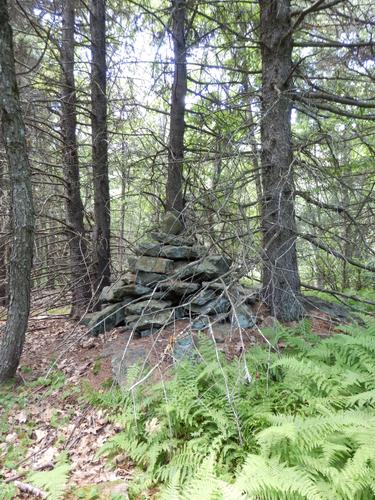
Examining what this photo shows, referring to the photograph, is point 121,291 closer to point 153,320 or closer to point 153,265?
point 153,265

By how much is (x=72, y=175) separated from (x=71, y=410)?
4.36 metres

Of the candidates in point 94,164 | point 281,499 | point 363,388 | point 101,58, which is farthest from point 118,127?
point 281,499

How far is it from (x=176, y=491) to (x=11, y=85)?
4.63 metres

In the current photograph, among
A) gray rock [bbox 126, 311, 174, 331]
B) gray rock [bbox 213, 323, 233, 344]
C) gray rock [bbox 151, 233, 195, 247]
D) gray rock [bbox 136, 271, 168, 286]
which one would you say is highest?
gray rock [bbox 151, 233, 195, 247]

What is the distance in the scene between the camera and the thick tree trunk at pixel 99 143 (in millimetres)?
6105

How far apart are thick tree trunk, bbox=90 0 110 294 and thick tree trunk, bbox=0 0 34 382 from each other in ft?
5.18

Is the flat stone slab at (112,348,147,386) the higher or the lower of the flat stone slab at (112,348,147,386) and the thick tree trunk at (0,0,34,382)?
the lower

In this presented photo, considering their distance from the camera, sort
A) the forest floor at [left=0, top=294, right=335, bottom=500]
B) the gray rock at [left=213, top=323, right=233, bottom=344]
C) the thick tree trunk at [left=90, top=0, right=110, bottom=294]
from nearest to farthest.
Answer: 1. the forest floor at [left=0, top=294, right=335, bottom=500]
2. the gray rock at [left=213, top=323, right=233, bottom=344]
3. the thick tree trunk at [left=90, top=0, right=110, bottom=294]

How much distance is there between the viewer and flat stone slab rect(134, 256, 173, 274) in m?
5.11

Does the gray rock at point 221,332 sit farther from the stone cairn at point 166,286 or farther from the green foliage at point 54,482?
the green foliage at point 54,482

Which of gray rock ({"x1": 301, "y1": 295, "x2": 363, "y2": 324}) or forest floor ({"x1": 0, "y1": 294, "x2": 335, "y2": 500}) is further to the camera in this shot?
gray rock ({"x1": 301, "y1": 295, "x2": 363, "y2": 324})

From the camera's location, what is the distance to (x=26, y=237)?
453 centimetres

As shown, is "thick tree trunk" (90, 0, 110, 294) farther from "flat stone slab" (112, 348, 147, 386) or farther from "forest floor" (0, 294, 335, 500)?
"flat stone slab" (112, 348, 147, 386)

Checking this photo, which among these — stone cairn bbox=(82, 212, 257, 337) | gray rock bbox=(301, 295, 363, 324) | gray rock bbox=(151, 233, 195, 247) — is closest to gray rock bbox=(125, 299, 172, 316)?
A: stone cairn bbox=(82, 212, 257, 337)
